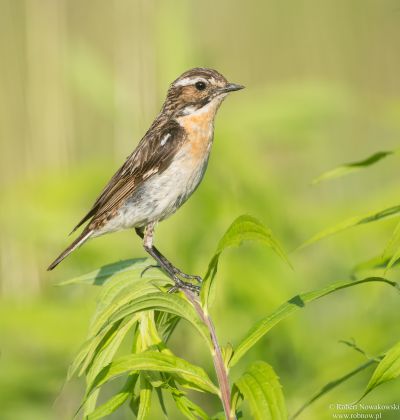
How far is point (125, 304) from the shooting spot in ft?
9.37

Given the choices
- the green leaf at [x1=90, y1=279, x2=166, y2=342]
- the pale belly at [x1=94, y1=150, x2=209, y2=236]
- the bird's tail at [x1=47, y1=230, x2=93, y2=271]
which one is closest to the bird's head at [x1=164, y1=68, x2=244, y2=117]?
the pale belly at [x1=94, y1=150, x2=209, y2=236]

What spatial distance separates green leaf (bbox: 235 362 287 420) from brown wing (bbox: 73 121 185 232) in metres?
3.09

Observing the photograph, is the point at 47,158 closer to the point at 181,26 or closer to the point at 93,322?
the point at 181,26

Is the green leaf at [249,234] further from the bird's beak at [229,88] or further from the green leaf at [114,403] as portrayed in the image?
the bird's beak at [229,88]

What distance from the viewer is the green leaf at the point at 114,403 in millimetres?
2693

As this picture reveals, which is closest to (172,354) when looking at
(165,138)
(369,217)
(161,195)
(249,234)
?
(249,234)

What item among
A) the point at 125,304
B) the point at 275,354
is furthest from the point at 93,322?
the point at 275,354

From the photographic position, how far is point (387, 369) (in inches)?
100.0

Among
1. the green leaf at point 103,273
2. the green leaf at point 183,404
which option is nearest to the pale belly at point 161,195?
the green leaf at point 103,273

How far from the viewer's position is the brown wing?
18.2ft

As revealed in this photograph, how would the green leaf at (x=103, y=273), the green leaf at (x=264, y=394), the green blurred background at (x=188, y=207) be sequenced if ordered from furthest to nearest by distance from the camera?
the green blurred background at (x=188, y=207), the green leaf at (x=103, y=273), the green leaf at (x=264, y=394)

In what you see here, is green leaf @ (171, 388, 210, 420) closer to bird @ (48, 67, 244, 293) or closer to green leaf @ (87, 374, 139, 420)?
green leaf @ (87, 374, 139, 420)

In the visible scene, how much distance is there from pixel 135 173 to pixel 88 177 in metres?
1.07

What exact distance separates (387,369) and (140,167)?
3285 millimetres
